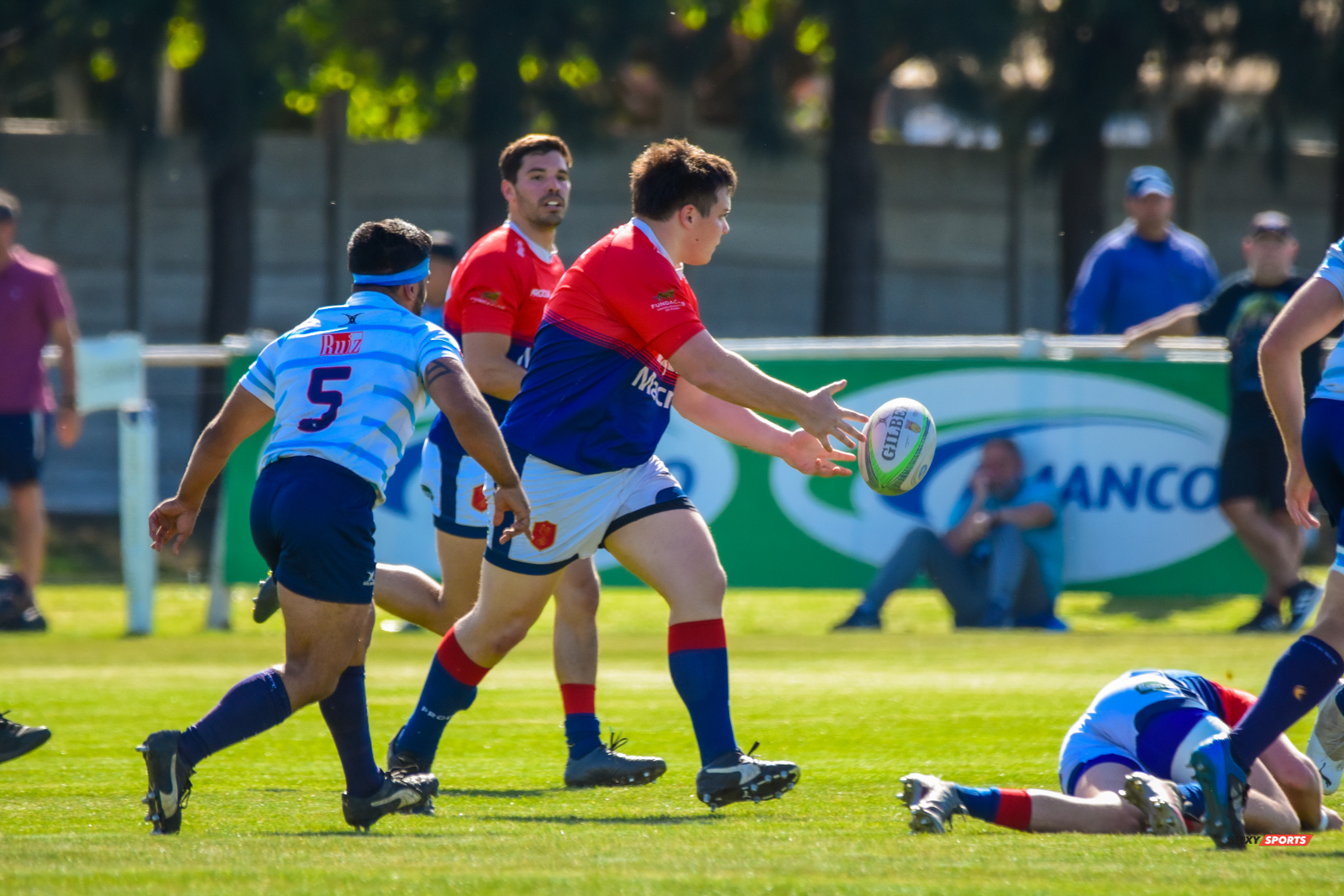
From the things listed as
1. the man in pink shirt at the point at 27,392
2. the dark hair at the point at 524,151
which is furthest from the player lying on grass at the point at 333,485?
the man in pink shirt at the point at 27,392

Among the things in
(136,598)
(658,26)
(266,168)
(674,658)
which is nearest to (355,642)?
(674,658)

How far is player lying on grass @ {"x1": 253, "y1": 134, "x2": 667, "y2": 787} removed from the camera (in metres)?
6.58

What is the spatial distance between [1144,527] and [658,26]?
26.8 feet

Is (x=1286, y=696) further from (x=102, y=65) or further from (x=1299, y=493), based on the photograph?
(x=102, y=65)

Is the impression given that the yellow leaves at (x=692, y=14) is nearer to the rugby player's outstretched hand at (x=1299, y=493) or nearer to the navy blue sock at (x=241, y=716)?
the rugby player's outstretched hand at (x=1299, y=493)

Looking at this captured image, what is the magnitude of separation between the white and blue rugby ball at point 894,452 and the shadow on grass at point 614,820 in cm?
116

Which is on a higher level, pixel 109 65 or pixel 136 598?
pixel 109 65

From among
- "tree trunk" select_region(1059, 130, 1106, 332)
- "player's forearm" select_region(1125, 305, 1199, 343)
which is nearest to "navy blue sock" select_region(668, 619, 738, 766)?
"player's forearm" select_region(1125, 305, 1199, 343)

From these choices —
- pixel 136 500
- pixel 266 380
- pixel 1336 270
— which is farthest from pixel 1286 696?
pixel 136 500

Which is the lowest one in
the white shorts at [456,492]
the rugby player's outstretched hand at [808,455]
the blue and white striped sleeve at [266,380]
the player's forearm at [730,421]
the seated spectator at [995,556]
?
the seated spectator at [995,556]

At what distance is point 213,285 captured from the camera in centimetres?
1964

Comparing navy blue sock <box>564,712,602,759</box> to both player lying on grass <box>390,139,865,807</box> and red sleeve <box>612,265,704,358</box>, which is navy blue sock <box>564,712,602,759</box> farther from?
red sleeve <box>612,265,704,358</box>

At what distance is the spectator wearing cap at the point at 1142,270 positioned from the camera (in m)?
12.4

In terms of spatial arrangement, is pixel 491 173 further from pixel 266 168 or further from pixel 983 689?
pixel 983 689
